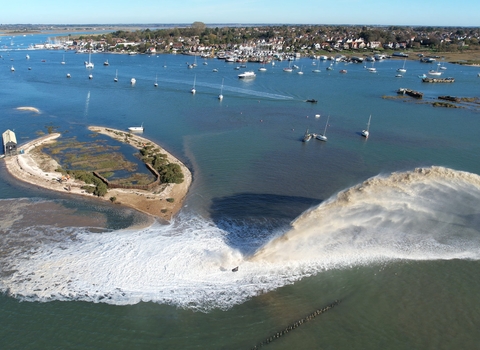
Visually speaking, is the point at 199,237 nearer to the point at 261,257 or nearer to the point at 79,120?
the point at 261,257

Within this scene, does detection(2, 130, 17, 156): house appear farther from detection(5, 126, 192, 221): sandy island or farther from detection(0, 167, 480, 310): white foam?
detection(0, 167, 480, 310): white foam

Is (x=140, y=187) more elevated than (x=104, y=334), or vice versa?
(x=140, y=187)

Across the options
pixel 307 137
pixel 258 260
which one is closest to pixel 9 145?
pixel 258 260

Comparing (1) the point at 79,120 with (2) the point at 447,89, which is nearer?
(1) the point at 79,120

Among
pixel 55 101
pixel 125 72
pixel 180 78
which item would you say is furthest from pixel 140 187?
pixel 125 72

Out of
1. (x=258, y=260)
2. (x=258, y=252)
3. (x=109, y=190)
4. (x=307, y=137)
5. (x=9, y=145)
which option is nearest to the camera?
(x=258, y=260)

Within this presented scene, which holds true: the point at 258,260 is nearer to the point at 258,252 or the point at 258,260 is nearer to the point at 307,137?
the point at 258,252

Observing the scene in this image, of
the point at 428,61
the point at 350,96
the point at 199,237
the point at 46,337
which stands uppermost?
the point at 428,61
